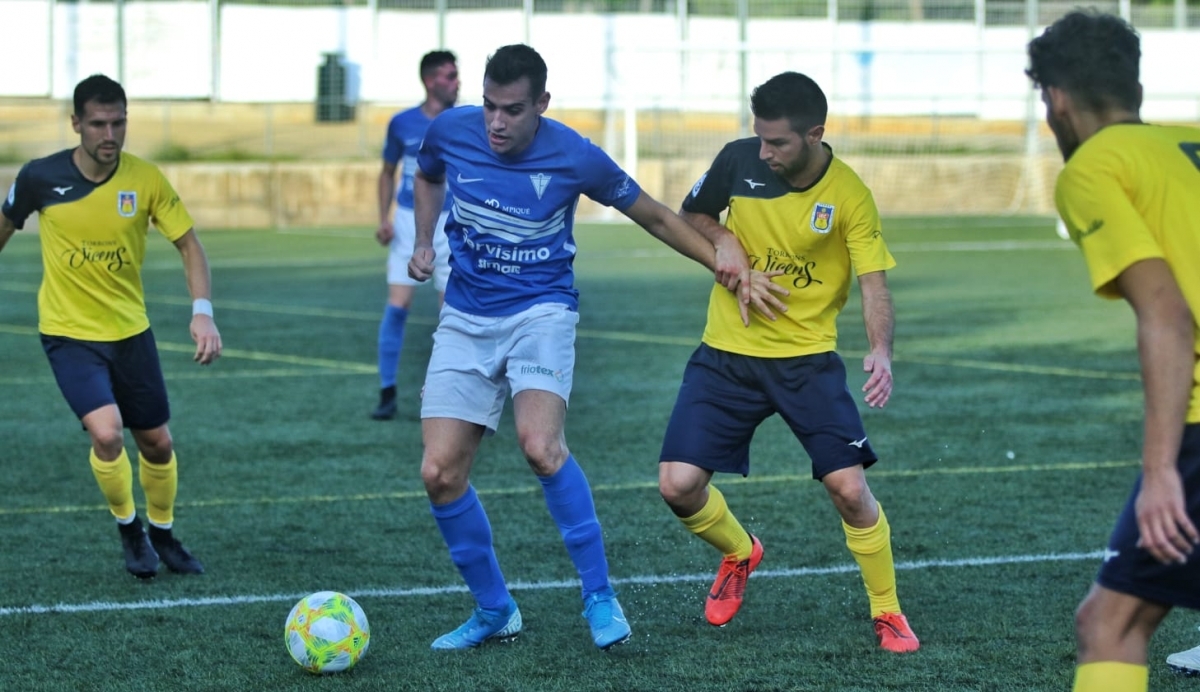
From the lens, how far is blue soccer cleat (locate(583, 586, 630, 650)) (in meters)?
4.99

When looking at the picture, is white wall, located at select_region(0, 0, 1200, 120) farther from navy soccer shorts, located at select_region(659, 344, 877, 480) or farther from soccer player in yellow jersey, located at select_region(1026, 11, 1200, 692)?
soccer player in yellow jersey, located at select_region(1026, 11, 1200, 692)

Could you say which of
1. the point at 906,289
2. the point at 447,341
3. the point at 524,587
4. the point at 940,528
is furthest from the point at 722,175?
the point at 906,289

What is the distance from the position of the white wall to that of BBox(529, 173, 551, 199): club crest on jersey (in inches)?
961

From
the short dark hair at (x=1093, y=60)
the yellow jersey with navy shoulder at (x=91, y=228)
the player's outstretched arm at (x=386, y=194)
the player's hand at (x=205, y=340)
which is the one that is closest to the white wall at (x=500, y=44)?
the player's outstretched arm at (x=386, y=194)

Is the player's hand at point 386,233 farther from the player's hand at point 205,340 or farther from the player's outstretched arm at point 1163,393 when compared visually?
the player's outstretched arm at point 1163,393

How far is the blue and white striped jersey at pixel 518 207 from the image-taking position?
5188 mm

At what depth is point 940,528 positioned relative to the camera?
22.2 ft

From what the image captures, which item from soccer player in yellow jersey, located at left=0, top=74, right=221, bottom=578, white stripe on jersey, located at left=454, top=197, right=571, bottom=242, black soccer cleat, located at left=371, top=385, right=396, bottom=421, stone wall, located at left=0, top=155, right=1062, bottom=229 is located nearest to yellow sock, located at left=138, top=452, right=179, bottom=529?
soccer player in yellow jersey, located at left=0, top=74, right=221, bottom=578

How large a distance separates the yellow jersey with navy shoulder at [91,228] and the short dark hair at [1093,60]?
384 centimetres

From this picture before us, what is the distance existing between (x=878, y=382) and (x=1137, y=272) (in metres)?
1.77

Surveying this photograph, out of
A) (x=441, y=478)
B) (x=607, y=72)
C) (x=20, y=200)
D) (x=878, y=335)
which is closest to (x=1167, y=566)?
(x=878, y=335)

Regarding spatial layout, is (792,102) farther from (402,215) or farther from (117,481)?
(402,215)

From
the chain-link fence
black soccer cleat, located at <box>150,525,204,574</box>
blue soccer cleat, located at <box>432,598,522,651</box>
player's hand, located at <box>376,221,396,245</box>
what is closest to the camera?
blue soccer cleat, located at <box>432,598,522,651</box>

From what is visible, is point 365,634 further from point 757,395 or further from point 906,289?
point 906,289
